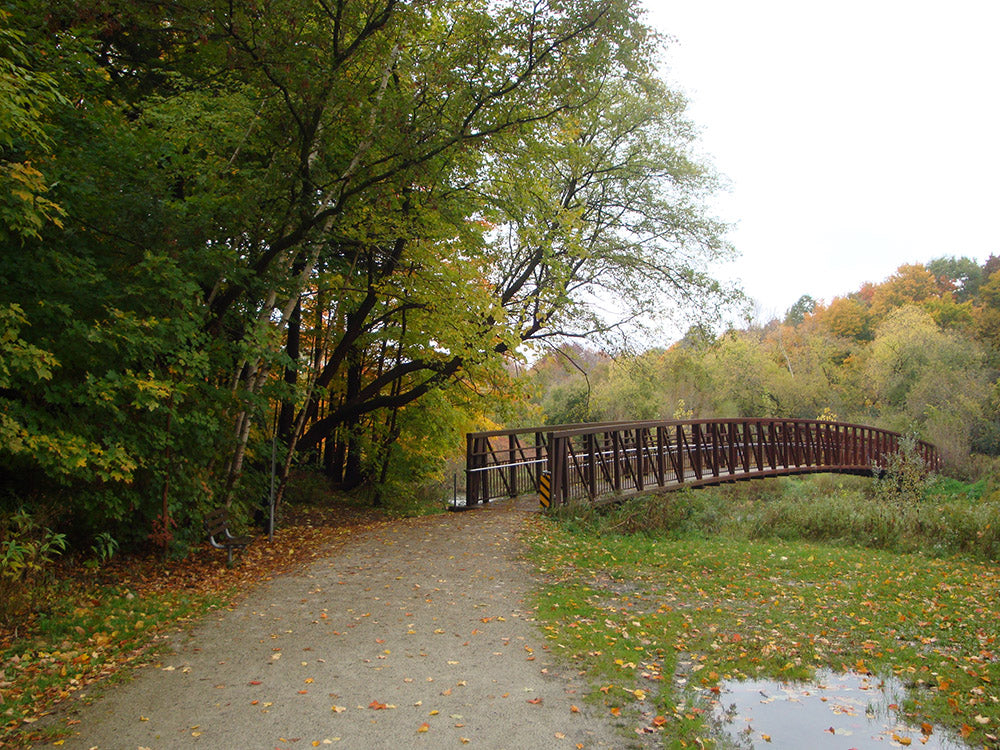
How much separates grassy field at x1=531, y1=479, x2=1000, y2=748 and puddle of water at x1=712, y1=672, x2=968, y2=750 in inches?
4.1

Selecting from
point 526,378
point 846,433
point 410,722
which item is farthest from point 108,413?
point 846,433

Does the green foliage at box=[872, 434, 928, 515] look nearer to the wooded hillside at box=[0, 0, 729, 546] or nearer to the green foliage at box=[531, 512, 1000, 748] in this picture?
the green foliage at box=[531, 512, 1000, 748]

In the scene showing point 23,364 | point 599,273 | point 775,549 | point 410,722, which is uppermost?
point 599,273

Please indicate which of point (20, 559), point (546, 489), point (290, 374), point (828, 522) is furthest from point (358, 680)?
point (828, 522)

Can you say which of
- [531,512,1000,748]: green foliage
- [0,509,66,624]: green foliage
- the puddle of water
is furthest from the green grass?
the puddle of water

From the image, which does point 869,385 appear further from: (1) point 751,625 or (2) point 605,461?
(1) point 751,625

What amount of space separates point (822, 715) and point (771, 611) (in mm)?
2680

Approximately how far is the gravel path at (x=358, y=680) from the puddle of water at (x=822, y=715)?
93 centimetres

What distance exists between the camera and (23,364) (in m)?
5.03

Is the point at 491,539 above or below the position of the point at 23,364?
below

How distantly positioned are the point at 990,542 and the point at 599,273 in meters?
9.08

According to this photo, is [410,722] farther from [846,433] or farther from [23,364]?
[846,433]

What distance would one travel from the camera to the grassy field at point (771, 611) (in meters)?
4.49

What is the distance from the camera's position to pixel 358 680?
186 inches
